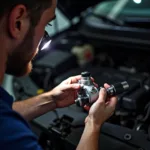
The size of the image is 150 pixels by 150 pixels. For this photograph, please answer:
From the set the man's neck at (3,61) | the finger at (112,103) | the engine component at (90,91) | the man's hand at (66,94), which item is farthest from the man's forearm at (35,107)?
the man's neck at (3,61)

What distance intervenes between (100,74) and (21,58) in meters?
0.70

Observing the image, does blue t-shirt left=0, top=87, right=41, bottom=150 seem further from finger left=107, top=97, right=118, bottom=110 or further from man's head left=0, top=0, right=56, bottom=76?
finger left=107, top=97, right=118, bottom=110

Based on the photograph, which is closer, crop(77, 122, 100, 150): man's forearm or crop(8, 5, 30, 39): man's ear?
crop(8, 5, 30, 39): man's ear

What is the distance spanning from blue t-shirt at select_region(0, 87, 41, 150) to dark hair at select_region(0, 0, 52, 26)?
25 centimetres

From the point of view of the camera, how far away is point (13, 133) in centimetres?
77

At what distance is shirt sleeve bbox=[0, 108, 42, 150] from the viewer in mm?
750

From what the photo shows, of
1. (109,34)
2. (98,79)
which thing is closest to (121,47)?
(109,34)

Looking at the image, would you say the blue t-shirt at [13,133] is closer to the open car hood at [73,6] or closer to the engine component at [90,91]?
the engine component at [90,91]

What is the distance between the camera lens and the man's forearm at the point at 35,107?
1187 mm

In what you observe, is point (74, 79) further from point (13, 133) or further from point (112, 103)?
point (13, 133)

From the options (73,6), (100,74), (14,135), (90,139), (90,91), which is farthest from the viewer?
(73,6)

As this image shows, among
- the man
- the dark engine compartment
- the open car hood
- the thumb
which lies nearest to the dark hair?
the man

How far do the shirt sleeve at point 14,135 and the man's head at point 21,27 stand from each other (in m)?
0.16

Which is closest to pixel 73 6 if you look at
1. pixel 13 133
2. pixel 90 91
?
pixel 90 91
